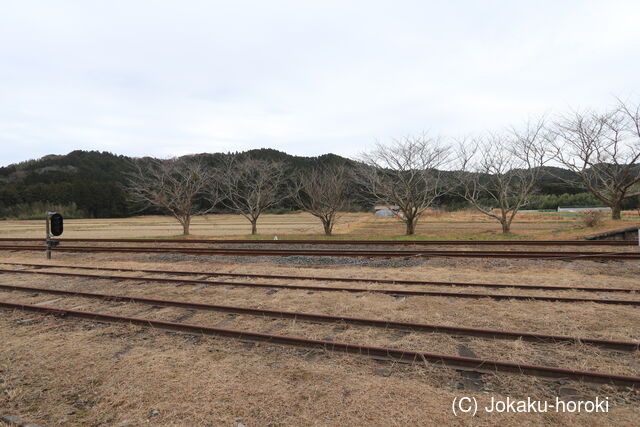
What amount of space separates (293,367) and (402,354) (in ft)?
4.98

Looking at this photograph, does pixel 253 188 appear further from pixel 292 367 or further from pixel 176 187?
pixel 292 367

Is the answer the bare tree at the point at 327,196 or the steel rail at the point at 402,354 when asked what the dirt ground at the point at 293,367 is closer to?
the steel rail at the point at 402,354

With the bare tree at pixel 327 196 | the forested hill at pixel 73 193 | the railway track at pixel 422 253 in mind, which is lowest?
the railway track at pixel 422 253

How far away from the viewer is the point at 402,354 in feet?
16.1

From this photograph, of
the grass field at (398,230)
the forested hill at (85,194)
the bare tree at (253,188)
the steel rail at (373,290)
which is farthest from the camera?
the forested hill at (85,194)

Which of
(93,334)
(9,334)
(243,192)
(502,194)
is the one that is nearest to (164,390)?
(93,334)

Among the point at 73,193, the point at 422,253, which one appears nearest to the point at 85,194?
the point at 73,193

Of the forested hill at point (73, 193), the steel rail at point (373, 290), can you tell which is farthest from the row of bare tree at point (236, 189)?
the forested hill at point (73, 193)

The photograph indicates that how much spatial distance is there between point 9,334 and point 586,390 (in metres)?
8.94

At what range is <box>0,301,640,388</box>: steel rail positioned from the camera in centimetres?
417

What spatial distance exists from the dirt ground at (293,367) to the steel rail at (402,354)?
0.11m

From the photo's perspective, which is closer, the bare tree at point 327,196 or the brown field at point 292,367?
the brown field at point 292,367

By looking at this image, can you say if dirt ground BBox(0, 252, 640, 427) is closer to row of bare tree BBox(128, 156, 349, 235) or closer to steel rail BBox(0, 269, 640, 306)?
steel rail BBox(0, 269, 640, 306)

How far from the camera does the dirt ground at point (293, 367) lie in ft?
12.3
